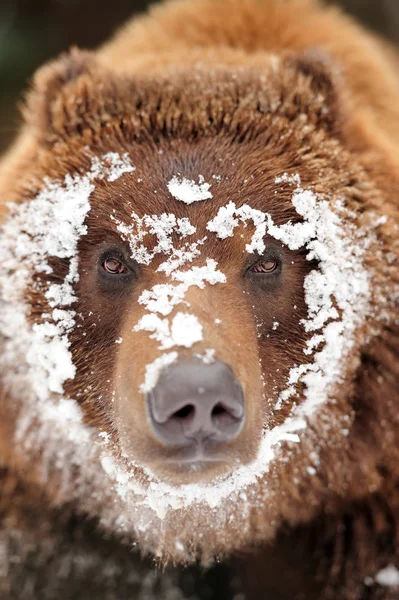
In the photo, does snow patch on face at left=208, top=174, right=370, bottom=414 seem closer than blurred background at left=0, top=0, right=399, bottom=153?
Yes

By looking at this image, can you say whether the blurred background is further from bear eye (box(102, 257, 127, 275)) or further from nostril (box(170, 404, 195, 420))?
nostril (box(170, 404, 195, 420))

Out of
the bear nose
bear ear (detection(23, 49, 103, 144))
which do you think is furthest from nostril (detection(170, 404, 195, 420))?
bear ear (detection(23, 49, 103, 144))

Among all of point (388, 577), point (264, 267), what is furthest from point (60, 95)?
point (388, 577)

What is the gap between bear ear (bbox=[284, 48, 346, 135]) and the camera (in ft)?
9.89

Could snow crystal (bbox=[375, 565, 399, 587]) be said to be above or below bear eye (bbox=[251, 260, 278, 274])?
below

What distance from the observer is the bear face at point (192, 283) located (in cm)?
260

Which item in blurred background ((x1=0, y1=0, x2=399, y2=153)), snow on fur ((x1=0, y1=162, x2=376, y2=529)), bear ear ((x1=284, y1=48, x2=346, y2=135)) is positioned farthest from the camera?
blurred background ((x1=0, y1=0, x2=399, y2=153))

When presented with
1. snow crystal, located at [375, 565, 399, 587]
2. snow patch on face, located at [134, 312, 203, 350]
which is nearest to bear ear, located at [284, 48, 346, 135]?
snow patch on face, located at [134, 312, 203, 350]

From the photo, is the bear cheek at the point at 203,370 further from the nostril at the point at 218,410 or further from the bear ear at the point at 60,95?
the bear ear at the point at 60,95

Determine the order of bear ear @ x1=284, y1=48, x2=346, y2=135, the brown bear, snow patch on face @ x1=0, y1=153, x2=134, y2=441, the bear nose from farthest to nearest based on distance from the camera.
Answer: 1. bear ear @ x1=284, y1=48, x2=346, y2=135
2. snow patch on face @ x1=0, y1=153, x2=134, y2=441
3. the brown bear
4. the bear nose

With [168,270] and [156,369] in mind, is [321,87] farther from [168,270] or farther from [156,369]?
[156,369]

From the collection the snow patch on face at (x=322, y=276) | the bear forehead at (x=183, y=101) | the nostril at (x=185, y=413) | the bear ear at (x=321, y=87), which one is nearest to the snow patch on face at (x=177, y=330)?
the nostril at (x=185, y=413)

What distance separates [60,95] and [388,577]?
2253mm

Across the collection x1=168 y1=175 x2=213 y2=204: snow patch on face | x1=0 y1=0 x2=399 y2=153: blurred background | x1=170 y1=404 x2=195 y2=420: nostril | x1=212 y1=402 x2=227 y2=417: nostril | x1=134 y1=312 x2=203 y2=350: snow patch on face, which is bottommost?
x1=170 y1=404 x2=195 y2=420: nostril
